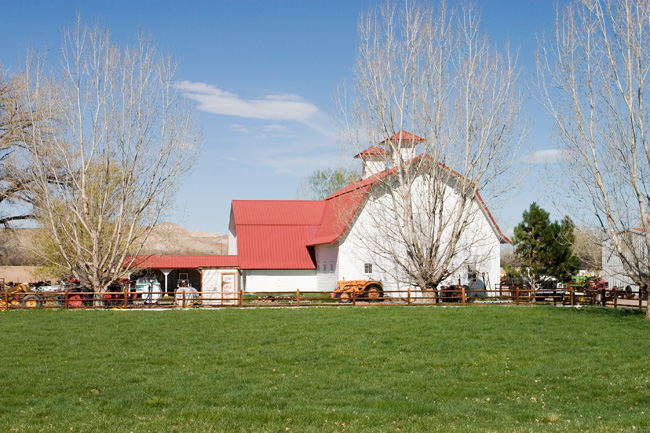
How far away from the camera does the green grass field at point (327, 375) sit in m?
9.42

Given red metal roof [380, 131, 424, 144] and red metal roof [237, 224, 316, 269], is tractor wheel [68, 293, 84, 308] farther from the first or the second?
red metal roof [380, 131, 424, 144]

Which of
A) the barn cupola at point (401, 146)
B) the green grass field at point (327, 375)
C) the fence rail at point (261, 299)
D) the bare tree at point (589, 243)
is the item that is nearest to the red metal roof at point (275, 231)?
the fence rail at point (261, 299)

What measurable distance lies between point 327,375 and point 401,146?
19.7 m

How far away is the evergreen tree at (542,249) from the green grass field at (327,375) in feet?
74.8

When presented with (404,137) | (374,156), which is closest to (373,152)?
(374,156)

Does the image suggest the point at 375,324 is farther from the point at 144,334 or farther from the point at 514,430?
the point at 514,430

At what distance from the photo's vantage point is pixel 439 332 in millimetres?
18688

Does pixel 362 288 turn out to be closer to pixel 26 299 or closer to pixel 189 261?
pixel 189 261

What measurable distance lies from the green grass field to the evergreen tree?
2281 centimetres

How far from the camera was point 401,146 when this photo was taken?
31.5 meters

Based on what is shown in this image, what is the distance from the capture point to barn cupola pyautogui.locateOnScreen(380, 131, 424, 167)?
101 ft

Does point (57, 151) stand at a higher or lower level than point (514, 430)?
higher

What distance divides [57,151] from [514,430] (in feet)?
86.2

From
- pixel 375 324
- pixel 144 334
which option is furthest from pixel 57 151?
pixel 375 324
